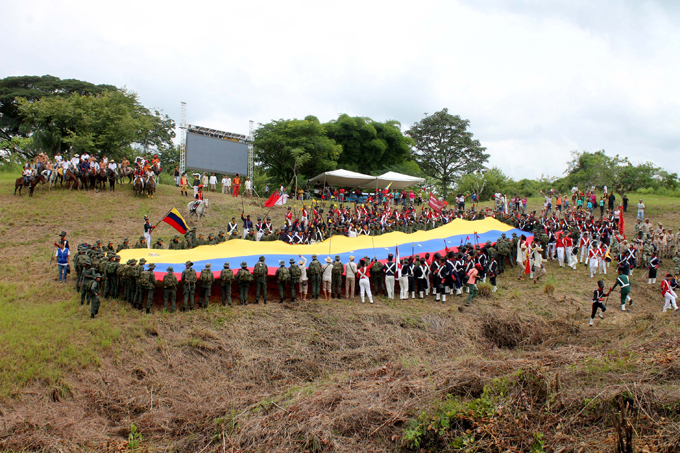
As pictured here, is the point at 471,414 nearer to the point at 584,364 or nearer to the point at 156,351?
the point at 584,364

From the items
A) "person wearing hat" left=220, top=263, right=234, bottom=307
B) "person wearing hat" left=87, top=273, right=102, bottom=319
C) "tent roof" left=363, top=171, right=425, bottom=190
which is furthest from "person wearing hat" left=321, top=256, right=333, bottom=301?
"tent roof" left=363, top=171, right=425, bottom=190

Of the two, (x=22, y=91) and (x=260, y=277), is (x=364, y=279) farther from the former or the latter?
(x=22, y=91)

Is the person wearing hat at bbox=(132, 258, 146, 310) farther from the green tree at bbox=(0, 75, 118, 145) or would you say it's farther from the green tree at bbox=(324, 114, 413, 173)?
the green tree at bbox=(0, 75, 118, 145)

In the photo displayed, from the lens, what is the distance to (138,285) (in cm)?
1244

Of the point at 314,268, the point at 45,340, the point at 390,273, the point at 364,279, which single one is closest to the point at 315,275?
the point at 314,268

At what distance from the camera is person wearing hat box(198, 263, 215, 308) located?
12547mm

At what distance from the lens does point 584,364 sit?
695cm

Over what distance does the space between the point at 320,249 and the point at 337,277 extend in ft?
9.28

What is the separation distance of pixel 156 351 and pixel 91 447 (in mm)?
3525

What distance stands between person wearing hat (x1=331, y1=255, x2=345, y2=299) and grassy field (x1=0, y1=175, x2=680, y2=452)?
3.19 ft

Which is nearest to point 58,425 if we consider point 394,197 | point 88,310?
point 88,310

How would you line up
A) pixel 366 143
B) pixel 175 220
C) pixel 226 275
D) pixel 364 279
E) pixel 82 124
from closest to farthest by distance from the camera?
1. pixel 226 275
2. pixel 364 279
3. pixel 175 220
4. pixel 82 124
5. pixel 366 143

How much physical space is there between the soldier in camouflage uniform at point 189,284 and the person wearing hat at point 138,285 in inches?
45.1

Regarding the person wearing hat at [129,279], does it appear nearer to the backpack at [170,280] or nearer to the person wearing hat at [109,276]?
the person wearing hat at [109,276]
